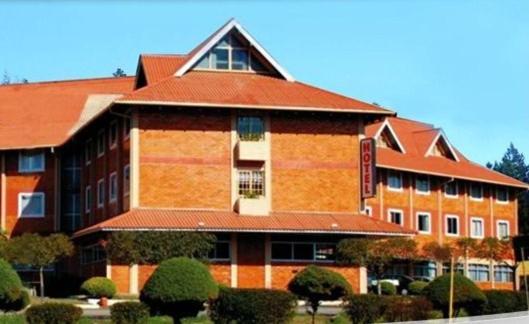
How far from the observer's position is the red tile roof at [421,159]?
2431 inches

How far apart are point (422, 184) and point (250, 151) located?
69.9 ft

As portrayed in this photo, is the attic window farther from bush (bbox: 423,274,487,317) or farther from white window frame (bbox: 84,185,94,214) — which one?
bush (bbox: 423,274,487,317)

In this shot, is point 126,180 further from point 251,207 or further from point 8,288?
point 8,288

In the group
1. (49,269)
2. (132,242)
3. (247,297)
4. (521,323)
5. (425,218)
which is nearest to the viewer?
(521,323)

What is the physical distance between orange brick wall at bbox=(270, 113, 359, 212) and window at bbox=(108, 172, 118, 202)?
7.22 metres

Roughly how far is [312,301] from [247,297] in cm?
734

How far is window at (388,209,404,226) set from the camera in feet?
203

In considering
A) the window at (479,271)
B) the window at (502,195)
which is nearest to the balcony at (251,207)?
the window at (479,271)

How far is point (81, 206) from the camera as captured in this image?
2249 inches

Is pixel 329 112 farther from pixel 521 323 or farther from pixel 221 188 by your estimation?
pixel 521 323

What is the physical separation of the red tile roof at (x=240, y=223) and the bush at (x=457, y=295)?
1120 cm

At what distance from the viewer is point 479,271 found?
6594 cm

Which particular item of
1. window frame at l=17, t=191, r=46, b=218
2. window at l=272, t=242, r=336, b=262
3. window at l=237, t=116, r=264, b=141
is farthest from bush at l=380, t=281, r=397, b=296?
window frame at l=17, t=191, r=46, b=218

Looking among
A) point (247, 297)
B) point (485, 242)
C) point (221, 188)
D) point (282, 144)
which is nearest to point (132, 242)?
point (221, 188)
